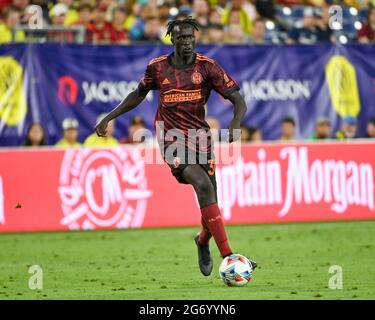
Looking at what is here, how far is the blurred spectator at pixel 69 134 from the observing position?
55.7ft

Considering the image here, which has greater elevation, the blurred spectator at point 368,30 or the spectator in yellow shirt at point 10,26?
the blurred spectator at point 368,30

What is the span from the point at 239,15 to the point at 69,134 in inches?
190

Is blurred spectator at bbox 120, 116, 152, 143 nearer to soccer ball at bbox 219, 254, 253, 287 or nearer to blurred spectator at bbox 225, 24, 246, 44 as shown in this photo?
blurred spectator at bbox 225, 24, 246, 44

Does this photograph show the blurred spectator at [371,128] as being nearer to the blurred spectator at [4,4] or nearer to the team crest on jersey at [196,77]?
the blurred spectator at [4,4]

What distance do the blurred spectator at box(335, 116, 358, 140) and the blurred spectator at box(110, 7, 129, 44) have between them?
4.17m

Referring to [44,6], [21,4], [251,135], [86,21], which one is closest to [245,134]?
[251,135]

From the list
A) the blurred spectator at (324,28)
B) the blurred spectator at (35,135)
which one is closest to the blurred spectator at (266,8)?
the blurred spectator at (324,28)

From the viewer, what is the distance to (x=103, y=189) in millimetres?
16312

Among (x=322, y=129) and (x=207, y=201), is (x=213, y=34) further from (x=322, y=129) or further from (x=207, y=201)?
(x=207, y=201)

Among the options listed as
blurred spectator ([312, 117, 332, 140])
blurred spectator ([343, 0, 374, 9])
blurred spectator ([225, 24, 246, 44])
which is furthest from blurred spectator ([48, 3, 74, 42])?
blurred spectator ([343, 0, 374, 9])

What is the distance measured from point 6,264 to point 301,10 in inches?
408

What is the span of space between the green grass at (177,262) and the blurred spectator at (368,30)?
483 cm
